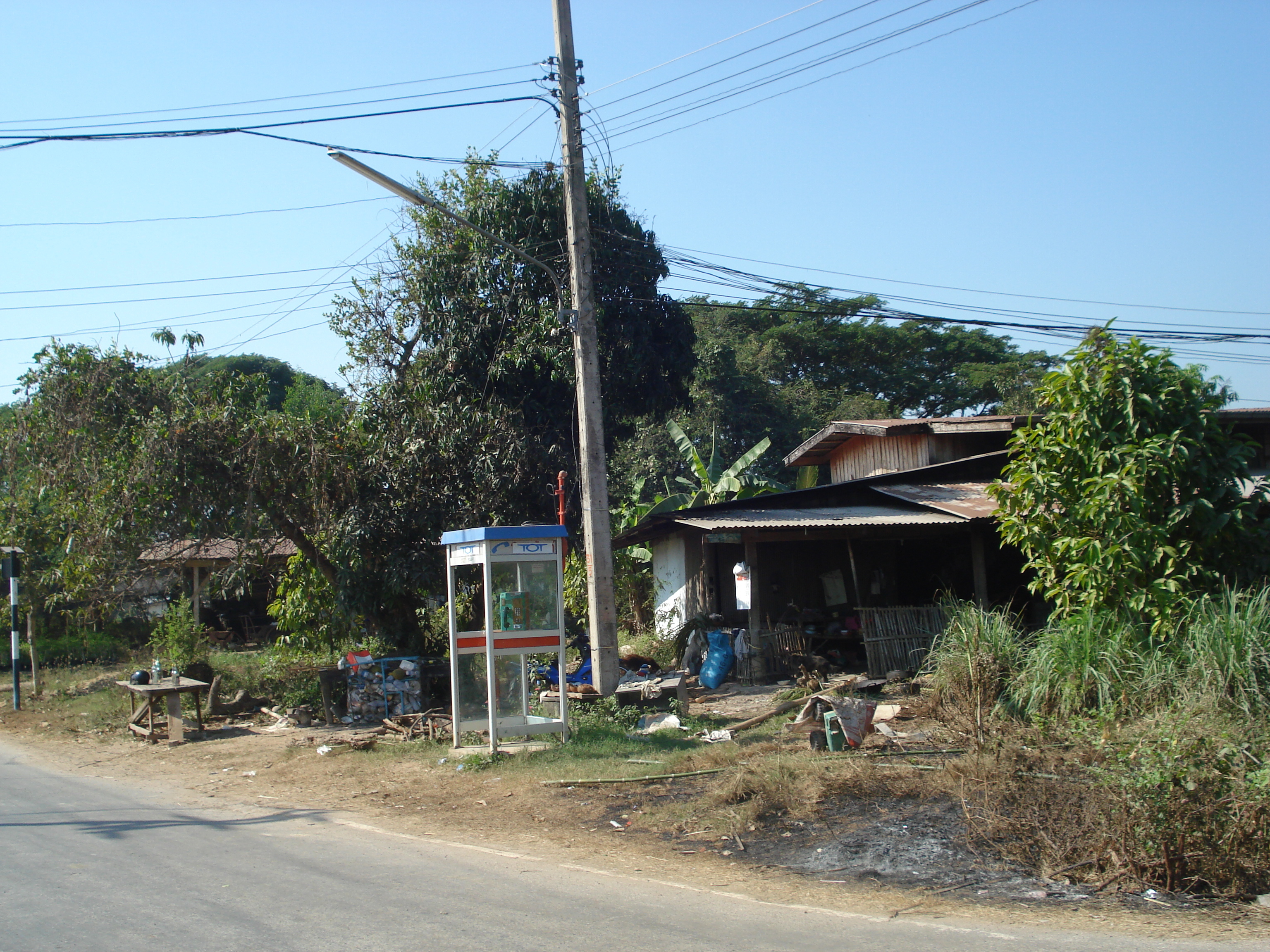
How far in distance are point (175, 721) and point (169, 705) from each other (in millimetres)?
227

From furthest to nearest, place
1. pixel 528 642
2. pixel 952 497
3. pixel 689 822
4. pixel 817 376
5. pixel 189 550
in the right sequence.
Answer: pixel 817 376 → pixel 952 497 → pixel 189 550 → pixel 528 642 → pixel 689 822

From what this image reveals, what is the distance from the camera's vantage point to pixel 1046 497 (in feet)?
33.6

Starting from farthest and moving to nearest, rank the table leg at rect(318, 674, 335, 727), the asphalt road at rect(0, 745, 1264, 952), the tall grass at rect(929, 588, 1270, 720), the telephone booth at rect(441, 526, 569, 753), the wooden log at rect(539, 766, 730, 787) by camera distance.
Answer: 1. the table leg at rect(318, 674, 335, 727)
2. the telephone booth at rect(441, 526, 569, 753)
3. the wooden log at rect(539, 766, 730, 787)
4. the tall grass at rect(929, 588, 1270, 720)
5. the asphalt road at rect(0, 745, 1264, 952)

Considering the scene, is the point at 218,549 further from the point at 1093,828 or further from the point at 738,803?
the point at 1093,828

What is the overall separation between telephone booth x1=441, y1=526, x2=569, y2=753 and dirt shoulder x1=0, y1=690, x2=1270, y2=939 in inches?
26.2

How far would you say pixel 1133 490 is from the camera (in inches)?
362

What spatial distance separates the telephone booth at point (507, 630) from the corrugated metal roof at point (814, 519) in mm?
4103

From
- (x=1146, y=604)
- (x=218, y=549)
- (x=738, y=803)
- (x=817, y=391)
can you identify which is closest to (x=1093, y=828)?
(x=738, y=803)

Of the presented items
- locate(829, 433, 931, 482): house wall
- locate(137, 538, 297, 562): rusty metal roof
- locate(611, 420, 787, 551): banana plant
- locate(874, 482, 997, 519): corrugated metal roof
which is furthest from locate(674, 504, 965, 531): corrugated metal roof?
locate(137, 538, 297, 562): rusty metal roof

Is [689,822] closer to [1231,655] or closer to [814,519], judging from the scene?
[1231,655]

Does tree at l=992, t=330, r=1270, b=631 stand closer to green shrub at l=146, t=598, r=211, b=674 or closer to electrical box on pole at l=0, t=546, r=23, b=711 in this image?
green shrub at l=146, t=598, r=211, b=674

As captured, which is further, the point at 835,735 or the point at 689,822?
the point at 835,735

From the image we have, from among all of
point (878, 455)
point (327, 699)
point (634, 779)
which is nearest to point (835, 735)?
point (634, 779)

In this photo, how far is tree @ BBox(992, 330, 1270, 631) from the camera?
9.36 m
